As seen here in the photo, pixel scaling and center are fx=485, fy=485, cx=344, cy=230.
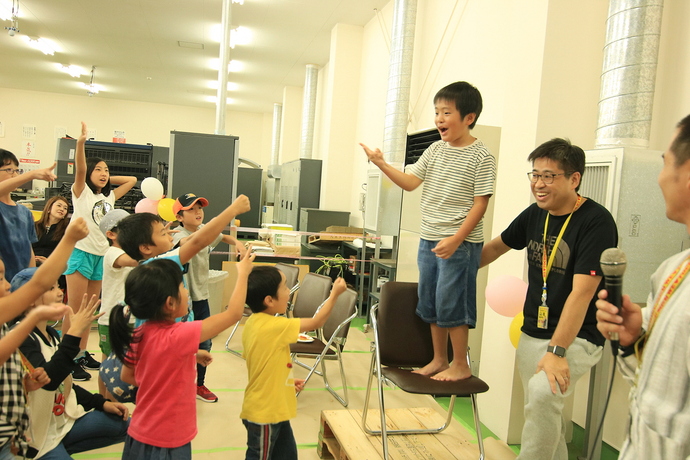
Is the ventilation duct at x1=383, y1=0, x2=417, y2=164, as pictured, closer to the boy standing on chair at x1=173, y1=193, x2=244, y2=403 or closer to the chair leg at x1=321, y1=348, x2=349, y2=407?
the chair leg at x1=321, y1=348, x2=349, y2=407

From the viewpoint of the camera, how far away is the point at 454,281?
226cm

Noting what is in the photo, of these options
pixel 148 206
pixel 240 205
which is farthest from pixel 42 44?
pixel 240 205

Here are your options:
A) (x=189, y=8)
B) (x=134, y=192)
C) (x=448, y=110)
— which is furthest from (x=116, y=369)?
(x=189, y=8)

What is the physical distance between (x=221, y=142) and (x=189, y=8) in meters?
3.50

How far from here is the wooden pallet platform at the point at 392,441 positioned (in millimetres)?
Answer: 2375

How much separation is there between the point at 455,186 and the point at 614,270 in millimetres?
1231

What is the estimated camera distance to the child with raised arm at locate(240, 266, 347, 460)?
1910 millimetres

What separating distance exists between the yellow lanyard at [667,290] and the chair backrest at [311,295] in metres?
2.60

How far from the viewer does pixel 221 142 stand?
5.88 meters

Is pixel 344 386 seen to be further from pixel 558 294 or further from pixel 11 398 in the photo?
pixel 11 398

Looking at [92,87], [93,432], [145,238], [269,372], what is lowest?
[93,432]

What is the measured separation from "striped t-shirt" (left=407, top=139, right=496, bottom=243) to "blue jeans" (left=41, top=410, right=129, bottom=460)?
5.49ft

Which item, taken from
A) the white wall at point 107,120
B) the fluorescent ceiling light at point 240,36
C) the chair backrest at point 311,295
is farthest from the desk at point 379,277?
the white wall at point 107,120

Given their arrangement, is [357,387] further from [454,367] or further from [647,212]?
[647,212]
